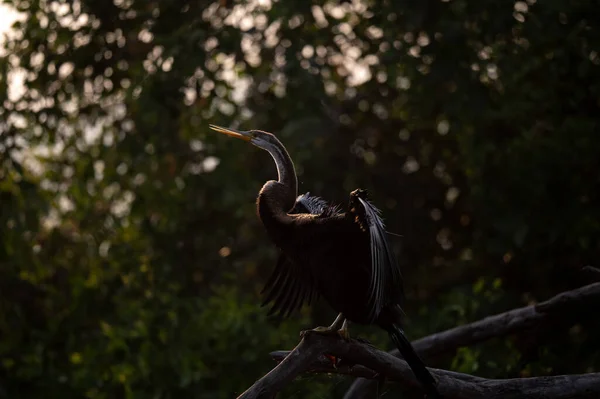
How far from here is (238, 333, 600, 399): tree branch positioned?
4012 millimetres

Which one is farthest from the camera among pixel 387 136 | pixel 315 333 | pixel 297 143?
pixel 387 136

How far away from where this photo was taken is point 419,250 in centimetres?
910

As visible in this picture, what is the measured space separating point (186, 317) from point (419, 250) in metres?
2.27

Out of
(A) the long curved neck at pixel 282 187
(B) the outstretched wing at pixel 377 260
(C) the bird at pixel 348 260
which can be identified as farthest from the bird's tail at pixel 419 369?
(A) the long curved neck at pixel 282 187

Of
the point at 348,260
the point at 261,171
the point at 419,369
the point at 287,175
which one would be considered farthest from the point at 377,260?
the point at 261,171

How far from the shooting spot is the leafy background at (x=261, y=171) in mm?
7559

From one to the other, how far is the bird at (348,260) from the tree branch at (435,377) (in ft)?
0.28

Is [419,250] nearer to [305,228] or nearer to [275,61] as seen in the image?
[275,61]

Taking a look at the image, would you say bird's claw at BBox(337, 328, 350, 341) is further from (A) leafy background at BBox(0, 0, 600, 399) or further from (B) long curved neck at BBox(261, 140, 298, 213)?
(A) leafy background at BBox(0, 0, 600, 399)

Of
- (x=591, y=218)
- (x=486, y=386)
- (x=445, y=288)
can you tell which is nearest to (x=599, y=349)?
(x=591, y=218)

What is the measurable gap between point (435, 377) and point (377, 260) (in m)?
0.64

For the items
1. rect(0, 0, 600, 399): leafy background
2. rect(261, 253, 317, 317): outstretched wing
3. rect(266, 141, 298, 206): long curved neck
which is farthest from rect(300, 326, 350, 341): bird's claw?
rect(0, 0, 600, 399): leafy background

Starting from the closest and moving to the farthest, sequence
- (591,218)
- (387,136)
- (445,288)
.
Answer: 1. (591,218)
2. (445,288)
3. (387,136)

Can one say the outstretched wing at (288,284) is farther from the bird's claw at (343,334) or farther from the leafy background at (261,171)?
the leafy background at (261,171)
